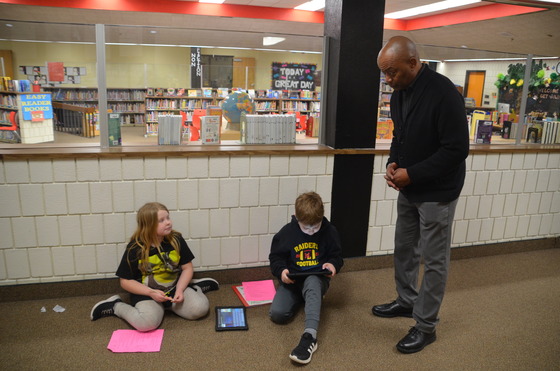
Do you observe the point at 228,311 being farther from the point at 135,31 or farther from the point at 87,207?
the point at 135,31

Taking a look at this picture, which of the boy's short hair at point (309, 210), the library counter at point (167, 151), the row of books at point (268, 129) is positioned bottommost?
the boy's short hair at point (309, 210)

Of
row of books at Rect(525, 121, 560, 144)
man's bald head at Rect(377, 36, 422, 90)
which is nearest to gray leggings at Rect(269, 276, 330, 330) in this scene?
man's bald head at Rect(377, 36, 422, 90)

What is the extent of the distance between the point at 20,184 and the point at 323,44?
90.9 inches

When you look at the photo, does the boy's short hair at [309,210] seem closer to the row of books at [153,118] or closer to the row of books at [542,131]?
the row of books at [153,118]

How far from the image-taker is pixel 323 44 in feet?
11.3

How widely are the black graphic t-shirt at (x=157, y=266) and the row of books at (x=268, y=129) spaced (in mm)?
980

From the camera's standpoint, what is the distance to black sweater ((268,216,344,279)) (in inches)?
115

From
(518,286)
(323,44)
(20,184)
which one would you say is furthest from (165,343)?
(518,286)

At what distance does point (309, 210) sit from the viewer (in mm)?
2852

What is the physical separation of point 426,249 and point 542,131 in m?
2.55

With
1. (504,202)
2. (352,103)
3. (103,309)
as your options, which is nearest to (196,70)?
(352,103)

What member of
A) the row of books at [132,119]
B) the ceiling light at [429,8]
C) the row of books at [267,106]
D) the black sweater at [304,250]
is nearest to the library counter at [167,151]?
the row of books at [132,119]

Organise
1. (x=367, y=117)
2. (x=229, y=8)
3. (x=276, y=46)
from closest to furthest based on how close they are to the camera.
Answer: (x=367, y=117) < (x=276, y=46) < (x=229, y=8)

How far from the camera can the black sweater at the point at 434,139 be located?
2.27 meters
